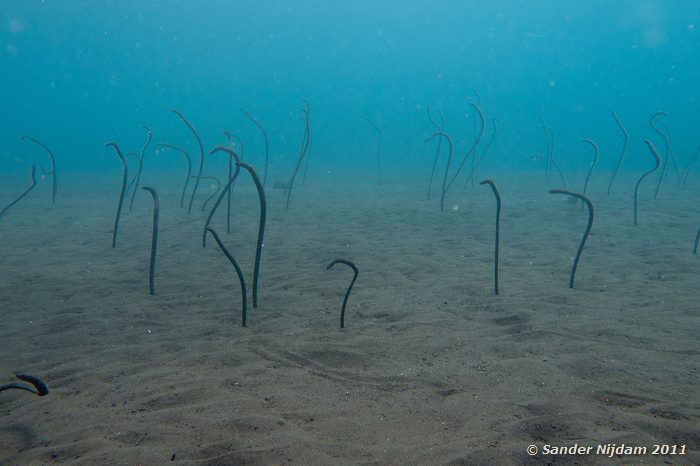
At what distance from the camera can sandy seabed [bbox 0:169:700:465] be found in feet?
7.02

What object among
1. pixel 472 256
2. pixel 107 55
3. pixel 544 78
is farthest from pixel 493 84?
pixel 472 256

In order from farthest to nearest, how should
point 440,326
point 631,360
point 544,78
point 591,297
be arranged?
1. point 544,78
2. point 591,297
3. point 440,326
4. point 631,360

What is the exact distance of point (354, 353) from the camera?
3170 millimetres

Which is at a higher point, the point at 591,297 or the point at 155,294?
the point at 591,297

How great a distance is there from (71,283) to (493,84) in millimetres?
159219

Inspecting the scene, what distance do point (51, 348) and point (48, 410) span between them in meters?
1.08

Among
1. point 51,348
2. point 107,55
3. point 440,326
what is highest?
point 107,55

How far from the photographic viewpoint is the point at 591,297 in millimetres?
4375

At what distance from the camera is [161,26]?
11769 centimetres

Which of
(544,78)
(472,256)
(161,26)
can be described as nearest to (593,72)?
(544,78)

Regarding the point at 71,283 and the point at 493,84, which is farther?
the point at 493,84

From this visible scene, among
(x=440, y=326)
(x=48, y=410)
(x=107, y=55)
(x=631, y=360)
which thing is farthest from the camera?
(x=107, y=55)

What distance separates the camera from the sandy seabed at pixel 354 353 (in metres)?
2.14

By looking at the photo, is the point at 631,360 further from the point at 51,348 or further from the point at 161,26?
the point at 161,26
